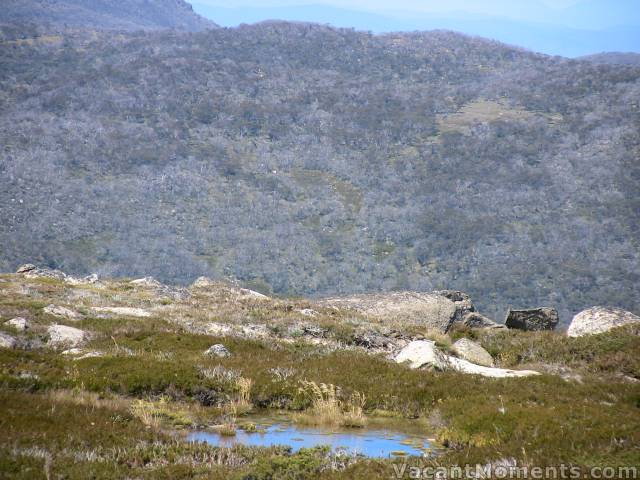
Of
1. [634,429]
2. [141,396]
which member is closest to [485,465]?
[634,429]

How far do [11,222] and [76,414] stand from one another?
157 meters

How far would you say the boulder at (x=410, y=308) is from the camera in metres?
30.1

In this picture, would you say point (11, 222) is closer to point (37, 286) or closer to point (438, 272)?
point (438, 272)

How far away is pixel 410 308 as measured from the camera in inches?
1244

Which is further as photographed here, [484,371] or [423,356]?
[423,356]

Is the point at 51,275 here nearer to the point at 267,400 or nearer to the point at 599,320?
the point at 267,400

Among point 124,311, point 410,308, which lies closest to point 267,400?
point 124,311

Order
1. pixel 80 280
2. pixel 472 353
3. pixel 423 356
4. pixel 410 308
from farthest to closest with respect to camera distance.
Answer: pixel 80 280 < pixel 410 308 < pixel 472 353 < pixel 423 356

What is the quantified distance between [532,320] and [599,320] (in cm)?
486

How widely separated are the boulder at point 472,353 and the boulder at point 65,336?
11.7 metres

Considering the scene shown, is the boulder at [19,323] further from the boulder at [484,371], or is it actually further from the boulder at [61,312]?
the boulder at [484,371]

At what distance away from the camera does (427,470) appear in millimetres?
9250

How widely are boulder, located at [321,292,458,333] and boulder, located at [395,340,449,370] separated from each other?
812 cm

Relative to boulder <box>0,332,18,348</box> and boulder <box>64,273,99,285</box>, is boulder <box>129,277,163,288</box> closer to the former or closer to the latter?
boulder <box>64,273,99,285</box>
